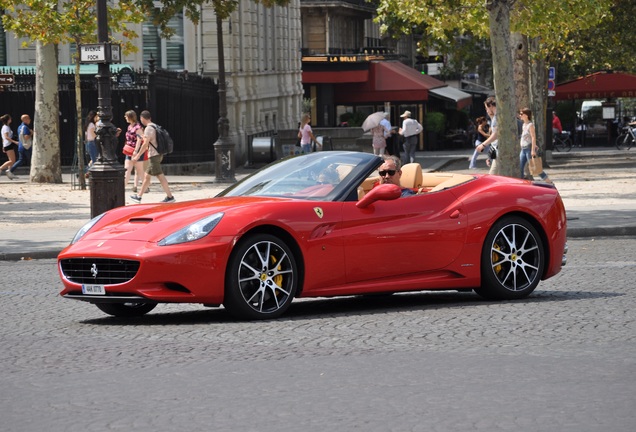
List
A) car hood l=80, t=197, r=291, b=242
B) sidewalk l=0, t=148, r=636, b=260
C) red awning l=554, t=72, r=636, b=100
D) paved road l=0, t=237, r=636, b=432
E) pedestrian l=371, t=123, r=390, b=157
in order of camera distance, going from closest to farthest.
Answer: paved road l=0, t=237, r=636, b=432
car hood l=80, t=197, r=291, b=242
sidewalk l=0, t=148, r=636, b=260
pedestrian l=371, t=123, r=390, b=157
red awning l=554, t=72, r=636, b=100

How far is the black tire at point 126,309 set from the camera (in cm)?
1076

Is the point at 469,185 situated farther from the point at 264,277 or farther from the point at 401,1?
the point at 401,1

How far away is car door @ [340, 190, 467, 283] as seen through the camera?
1054cm

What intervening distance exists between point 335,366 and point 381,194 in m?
2.62

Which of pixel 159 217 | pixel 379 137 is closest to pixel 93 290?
pixel 159 217

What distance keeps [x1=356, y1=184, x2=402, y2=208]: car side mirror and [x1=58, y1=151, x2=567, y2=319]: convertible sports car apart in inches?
0.4

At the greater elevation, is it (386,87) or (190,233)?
(386,87)

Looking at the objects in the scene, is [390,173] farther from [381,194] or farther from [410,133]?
[410,133]

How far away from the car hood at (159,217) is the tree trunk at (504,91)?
1352 cm

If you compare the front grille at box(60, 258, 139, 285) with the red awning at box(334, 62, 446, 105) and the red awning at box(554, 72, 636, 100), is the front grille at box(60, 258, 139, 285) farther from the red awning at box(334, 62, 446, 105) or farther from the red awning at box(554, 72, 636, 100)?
the red awning at box(334, 62, 446, 105)

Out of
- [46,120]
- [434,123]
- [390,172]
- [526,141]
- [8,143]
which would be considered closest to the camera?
[390,172]

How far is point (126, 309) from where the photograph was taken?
10.8 metres

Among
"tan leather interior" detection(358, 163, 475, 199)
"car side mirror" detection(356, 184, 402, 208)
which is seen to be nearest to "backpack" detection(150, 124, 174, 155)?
"tan leather interior" detection(358, 163, 475, 199)

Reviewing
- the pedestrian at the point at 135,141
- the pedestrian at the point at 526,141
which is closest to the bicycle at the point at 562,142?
the pedestrian at the point at 135,141
